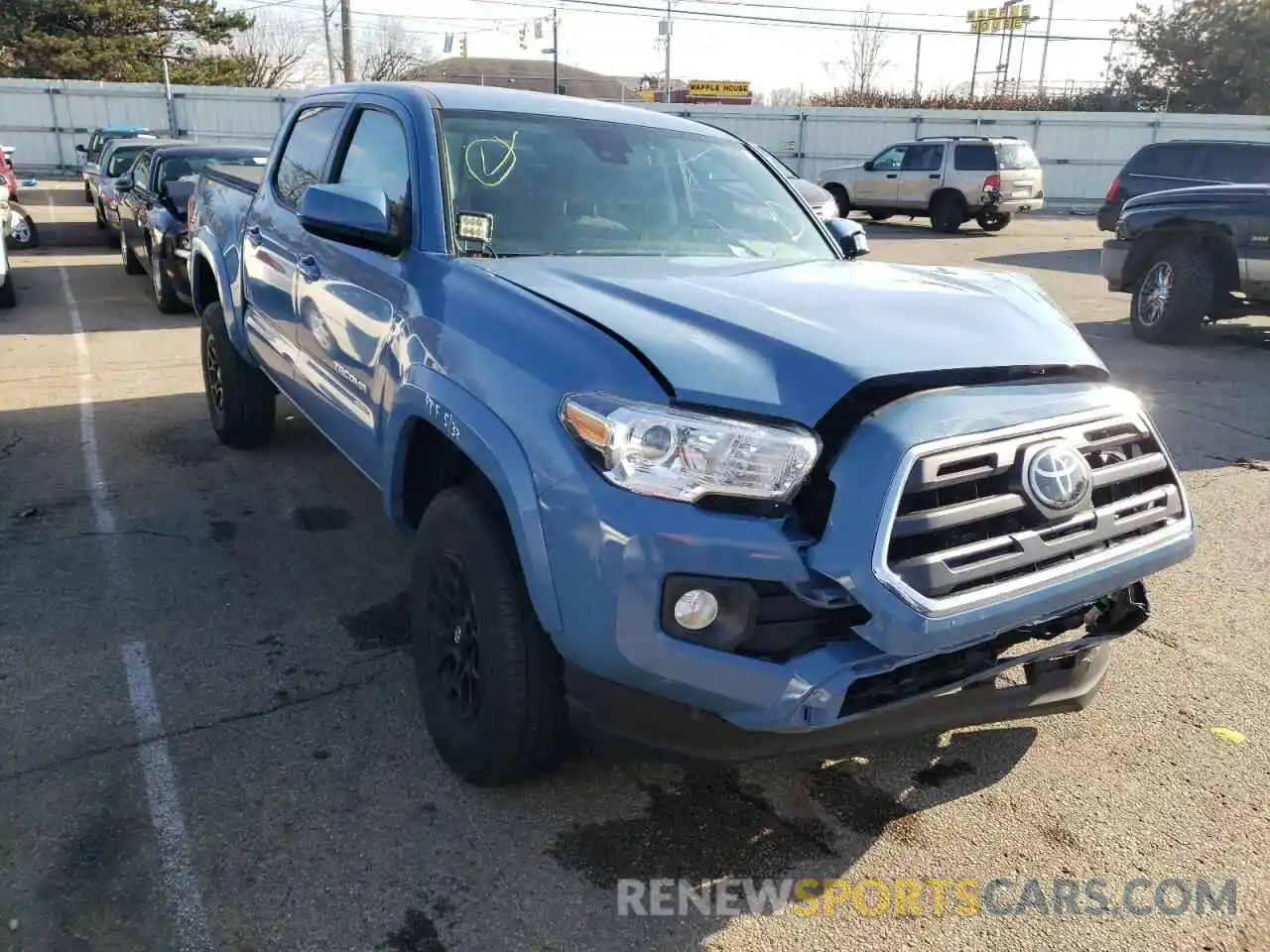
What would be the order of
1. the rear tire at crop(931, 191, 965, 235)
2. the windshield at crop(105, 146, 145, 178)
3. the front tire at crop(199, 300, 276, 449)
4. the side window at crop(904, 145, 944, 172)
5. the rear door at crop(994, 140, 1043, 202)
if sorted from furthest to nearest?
1. the side window at crop(904, 145, 944, 172)
2. the rear tire at crop(931, 191, 965, 235)
3. the rear door at crop(994, 140, 1043, 202)
4. the windshield at crop(105, 146, 145, 178)
5. the front tire at crop(199, 300, 276, 449)

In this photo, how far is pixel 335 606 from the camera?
4098 millimetres

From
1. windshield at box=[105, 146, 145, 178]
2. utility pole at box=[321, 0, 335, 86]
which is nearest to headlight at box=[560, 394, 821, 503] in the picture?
windshield at box=[105, 146, 145, 178]

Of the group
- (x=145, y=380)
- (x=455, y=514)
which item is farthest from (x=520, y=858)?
(x=145, y=380)

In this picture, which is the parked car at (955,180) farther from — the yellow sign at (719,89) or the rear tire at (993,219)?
the yellow sign at (719,89)

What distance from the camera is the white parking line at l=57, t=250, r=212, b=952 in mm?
2414

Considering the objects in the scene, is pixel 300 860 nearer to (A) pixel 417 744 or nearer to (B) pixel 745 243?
(A) pixel 417 744

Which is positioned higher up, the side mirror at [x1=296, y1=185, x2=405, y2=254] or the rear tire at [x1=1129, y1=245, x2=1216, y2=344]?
the side mirror at [x1=296, y1=185, x2=405, y2=254]

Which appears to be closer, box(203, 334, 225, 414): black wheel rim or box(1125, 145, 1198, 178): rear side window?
box(203, 334, 225, 414): black wheel rim


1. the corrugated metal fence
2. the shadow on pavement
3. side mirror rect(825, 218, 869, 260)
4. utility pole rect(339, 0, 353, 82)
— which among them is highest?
utility pole rect(339, 0, 353, 82)

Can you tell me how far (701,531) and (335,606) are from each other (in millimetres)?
2386

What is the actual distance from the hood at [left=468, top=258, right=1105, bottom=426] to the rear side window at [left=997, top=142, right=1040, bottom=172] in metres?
18.9

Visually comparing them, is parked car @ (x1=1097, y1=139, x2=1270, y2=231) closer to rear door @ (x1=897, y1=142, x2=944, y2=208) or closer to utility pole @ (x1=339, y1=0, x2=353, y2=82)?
rear door @ (x1=897, y1=142, x2=944, y2=208)

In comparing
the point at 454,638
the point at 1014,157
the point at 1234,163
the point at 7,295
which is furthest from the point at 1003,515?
the point at 1014,157

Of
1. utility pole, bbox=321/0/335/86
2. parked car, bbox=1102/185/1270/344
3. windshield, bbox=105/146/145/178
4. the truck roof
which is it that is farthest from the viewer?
utility pole, bbox=321/0/335/86
